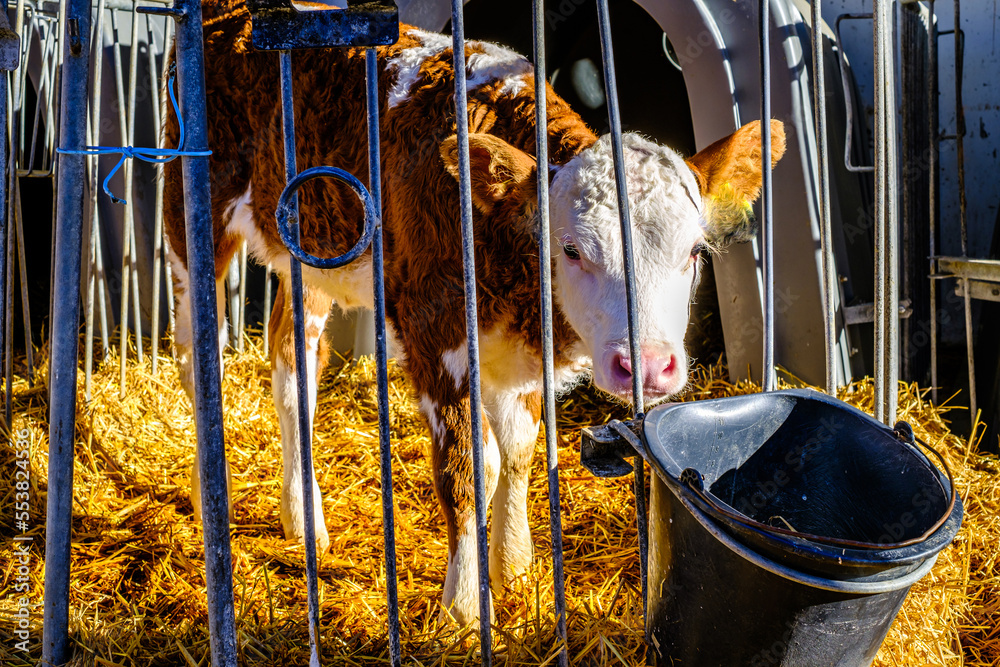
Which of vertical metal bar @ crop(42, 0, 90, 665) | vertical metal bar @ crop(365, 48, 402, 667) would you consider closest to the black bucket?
vertical metal bar @ crop(365, 48, 402, 667)

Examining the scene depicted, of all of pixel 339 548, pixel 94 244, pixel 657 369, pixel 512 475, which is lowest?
pixel 339 548

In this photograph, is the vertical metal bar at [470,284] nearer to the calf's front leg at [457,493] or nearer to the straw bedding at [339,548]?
the straw bedding at [339,548]

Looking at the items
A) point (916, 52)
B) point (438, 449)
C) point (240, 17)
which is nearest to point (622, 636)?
point (438, 449)

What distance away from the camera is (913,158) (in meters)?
4.07

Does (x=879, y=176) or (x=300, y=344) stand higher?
(x=879, y=176)

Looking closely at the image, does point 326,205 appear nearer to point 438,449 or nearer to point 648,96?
point 438,449

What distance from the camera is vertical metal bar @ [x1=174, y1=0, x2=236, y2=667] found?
146cm

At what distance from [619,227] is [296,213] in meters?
1.05

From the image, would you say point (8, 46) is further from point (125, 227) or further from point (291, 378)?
point (125, 227)

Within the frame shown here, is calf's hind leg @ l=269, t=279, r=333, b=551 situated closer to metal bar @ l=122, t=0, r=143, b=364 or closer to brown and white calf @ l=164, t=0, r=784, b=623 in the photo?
brown and white calf @ l=164, t=0, r=784, b=623

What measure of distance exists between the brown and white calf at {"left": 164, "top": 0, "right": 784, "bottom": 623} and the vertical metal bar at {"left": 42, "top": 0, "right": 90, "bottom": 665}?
872 mm

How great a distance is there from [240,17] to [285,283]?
1173 millimetres

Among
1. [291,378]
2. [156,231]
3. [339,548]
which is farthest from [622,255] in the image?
[156,231]

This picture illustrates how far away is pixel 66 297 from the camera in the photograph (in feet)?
5.18
